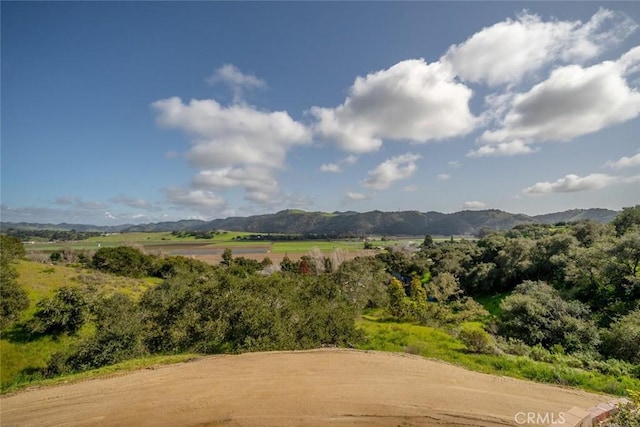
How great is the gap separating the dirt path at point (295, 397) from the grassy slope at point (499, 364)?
34.4 inches

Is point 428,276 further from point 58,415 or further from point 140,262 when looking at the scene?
point 58,415

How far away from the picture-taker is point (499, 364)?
12758 millimetres

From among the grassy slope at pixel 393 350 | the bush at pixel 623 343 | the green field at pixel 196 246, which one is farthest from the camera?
the green field at pixel 196 246

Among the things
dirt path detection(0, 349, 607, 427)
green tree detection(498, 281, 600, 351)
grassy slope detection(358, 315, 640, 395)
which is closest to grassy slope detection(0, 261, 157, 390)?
dirt path detection(0, 349, 607, 427)

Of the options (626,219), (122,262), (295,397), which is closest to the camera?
(295,397)

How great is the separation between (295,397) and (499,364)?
30.1ft

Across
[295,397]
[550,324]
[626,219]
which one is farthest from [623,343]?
[626,219]

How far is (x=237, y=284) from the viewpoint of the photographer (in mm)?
19125

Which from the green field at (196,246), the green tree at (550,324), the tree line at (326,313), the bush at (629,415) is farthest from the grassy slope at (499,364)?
the green field at (196,246)

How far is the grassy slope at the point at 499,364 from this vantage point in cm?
1080

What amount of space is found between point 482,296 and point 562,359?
3952cm

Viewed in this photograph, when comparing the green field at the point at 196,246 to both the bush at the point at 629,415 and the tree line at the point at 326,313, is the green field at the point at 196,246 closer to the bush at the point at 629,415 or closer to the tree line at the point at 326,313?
the tree line at the point at 326,313

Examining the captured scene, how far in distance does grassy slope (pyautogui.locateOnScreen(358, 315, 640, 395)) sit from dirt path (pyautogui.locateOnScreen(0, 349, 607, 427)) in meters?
0.87

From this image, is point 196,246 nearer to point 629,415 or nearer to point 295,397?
point 295,397
